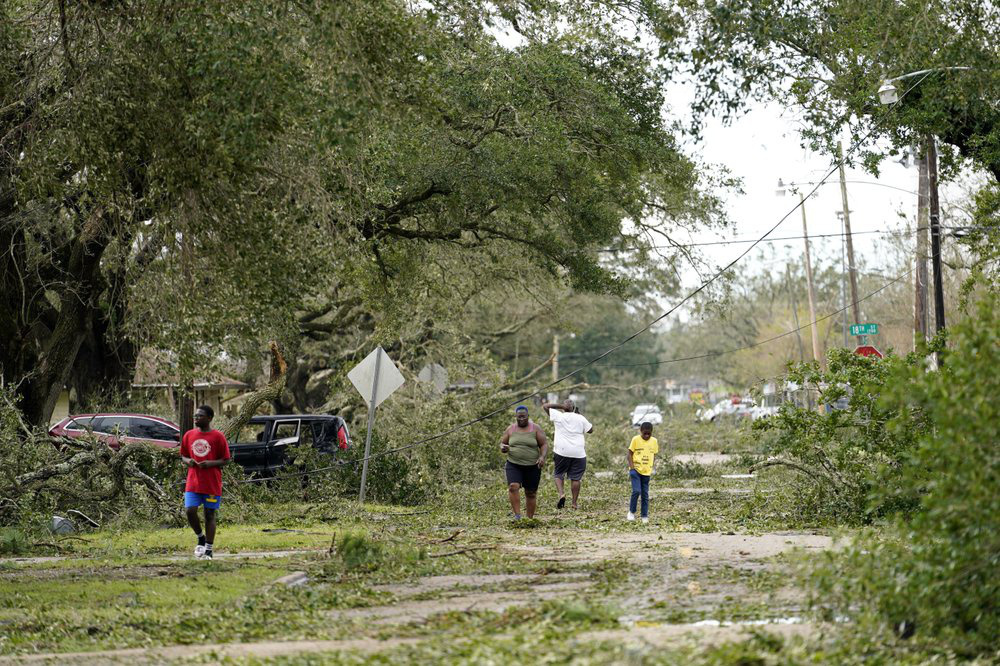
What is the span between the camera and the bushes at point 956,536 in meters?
7.16

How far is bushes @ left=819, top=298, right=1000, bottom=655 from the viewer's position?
7.16m

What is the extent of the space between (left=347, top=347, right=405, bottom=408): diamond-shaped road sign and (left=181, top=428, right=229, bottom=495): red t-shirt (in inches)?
277

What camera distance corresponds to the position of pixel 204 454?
13.0 metres

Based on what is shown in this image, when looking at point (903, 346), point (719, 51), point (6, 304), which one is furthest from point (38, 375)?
point (903, 346)

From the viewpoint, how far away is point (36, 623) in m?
8.85

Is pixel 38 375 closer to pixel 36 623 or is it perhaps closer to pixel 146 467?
pixel 146 467

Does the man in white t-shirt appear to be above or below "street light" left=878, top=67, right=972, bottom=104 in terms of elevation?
below

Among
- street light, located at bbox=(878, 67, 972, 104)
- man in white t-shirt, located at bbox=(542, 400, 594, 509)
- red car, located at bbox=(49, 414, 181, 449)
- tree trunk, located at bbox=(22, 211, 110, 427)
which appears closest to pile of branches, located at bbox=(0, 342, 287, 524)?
tree trunk, located at bbox=(22, 211, 110, 427)

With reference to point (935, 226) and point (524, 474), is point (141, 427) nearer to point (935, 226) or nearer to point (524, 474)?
point (524, 474)

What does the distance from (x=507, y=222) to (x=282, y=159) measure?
12.1 metres

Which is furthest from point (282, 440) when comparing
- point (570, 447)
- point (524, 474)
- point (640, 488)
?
point (640, 488)

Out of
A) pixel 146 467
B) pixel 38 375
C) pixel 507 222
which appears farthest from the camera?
pixel 507 222

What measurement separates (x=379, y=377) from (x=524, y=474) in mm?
3854

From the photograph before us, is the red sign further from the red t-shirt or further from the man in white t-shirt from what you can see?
the red t-shirt
